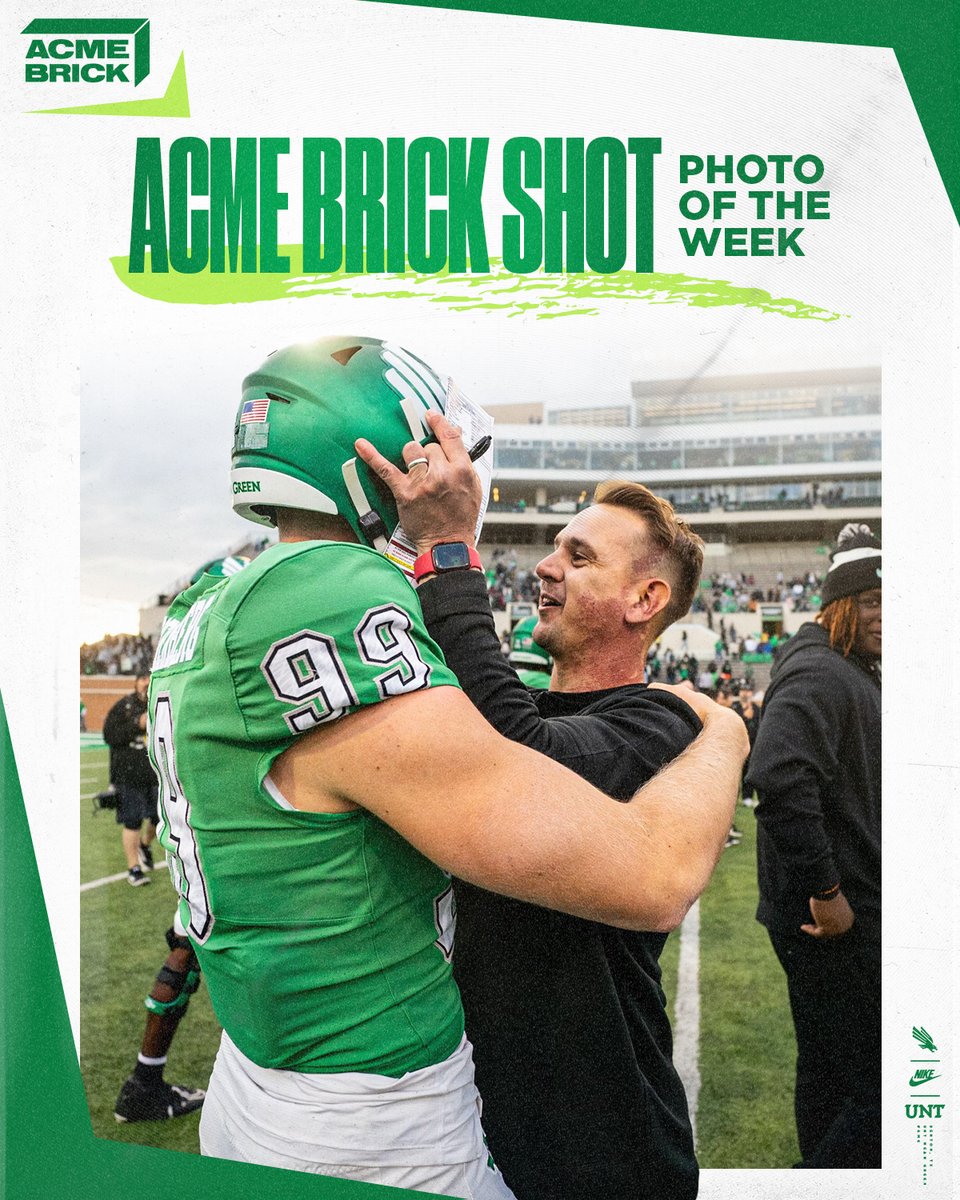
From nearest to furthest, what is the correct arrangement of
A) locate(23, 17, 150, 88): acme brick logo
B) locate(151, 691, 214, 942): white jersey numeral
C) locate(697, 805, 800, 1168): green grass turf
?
locate(151, 691, 214, 942): white jersey numeral
locate(23, 17, 150, 88): acme brick logo
locate(697, 805, 800, 1168): green grass turf

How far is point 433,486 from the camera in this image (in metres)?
1.67

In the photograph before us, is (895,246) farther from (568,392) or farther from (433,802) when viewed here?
(433,802)

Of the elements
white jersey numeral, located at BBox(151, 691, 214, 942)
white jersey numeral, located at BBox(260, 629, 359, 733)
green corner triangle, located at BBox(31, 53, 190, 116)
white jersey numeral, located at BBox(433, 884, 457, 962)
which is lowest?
white jersey numeral, located at BBox(433, 884, 457, 962)

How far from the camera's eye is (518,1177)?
173cm

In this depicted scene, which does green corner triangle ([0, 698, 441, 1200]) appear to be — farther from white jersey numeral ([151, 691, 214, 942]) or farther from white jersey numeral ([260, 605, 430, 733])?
white jersey numeral ([260, 605, 430, 733])

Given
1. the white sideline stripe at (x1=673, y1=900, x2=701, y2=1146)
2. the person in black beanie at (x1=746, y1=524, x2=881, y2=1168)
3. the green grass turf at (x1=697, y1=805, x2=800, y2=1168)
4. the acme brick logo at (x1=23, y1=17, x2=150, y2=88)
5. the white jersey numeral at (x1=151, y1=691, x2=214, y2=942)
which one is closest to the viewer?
the white jersey numeral at (x1=151, y1=691, x2=214, y2=942)

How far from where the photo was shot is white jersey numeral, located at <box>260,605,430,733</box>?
1.26 m

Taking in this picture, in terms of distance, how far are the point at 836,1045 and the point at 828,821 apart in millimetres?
762

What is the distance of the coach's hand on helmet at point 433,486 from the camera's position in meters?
1.64

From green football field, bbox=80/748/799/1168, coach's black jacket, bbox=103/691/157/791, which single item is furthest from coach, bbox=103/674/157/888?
green football field, bbox=80/748/799/1168

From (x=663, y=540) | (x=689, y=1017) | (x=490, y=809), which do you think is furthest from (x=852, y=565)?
(x=689, y=1017)

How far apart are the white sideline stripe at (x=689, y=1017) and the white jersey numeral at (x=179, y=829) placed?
9.07ft

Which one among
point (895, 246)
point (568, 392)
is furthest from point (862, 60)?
point (568, 392)

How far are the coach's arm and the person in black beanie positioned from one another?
6.66 ft
